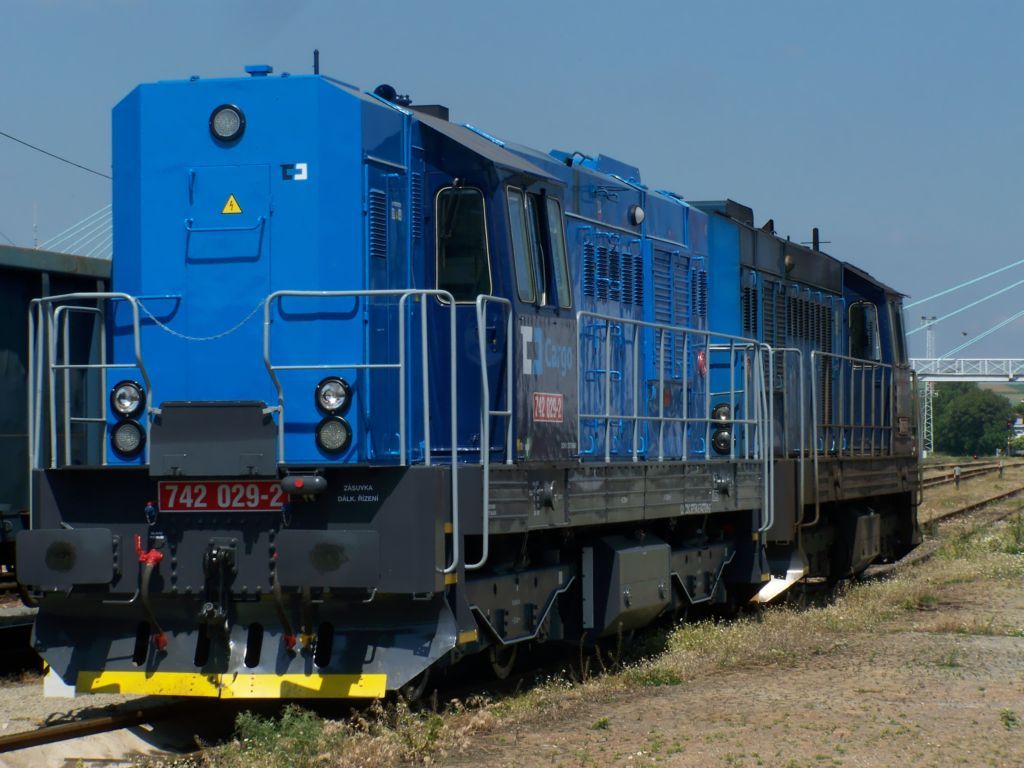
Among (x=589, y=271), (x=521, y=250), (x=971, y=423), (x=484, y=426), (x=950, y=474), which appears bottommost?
(x=950, y=474)

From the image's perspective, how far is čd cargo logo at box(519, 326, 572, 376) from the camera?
884cm

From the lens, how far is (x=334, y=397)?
26.5 ft

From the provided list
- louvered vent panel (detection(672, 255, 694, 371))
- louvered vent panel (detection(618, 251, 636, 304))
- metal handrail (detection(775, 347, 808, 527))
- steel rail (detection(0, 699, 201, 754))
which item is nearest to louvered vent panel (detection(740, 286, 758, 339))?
metal handrail (detection(775, 347, 808, 527))

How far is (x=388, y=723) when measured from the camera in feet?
25.7

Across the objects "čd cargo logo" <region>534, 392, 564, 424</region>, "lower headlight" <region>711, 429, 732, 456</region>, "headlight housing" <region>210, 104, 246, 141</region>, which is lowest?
"lower headlight" <region>711, 429, 732, 456</region>

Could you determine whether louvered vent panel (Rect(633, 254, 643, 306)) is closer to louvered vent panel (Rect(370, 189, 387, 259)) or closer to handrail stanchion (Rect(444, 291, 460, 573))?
louvered vent panel (Rect(370, 189, 387, 259))

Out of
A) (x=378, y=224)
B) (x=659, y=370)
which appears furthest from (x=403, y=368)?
→ (x=659, y=370)

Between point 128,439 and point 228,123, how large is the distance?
1959 mm

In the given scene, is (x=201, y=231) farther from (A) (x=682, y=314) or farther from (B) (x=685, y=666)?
(A) (x=682, y=314)

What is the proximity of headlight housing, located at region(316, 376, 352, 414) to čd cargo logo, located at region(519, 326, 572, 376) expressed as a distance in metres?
1.25

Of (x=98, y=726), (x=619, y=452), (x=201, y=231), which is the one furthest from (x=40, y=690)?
(x=619, y=452)

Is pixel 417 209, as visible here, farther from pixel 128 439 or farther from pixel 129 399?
pixel 128 439

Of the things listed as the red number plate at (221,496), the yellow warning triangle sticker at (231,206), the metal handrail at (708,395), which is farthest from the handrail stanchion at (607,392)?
the yellow warning triangle sticker at (231,206)

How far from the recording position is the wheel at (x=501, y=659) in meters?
9.35
